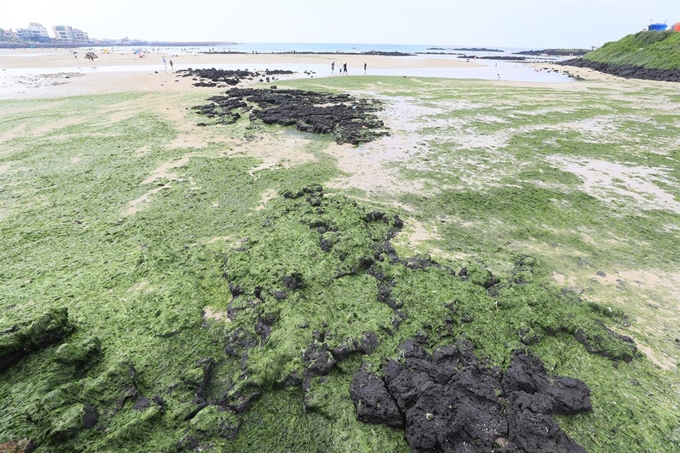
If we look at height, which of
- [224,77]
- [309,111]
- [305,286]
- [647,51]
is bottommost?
[305,286]

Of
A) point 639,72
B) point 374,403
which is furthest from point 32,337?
point 639,72

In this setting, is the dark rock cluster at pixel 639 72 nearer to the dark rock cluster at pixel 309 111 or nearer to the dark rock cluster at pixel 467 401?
the dark rock cluster at pixel 309 111

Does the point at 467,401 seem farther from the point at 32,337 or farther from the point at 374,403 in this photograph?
the point at 32,337

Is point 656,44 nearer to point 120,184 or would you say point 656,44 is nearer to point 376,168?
point 376,168

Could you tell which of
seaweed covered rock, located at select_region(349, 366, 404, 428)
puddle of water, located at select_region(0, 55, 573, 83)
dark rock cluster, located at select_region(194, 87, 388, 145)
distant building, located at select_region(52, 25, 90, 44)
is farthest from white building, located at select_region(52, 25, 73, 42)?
seaweed covered rock, located at select_region(349, 366, 404, 428)

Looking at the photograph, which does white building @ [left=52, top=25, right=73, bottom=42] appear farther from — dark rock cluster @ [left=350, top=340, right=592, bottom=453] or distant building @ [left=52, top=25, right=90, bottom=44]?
dark rock cluster @ [left=350, top=340, right=592, bottom=453]

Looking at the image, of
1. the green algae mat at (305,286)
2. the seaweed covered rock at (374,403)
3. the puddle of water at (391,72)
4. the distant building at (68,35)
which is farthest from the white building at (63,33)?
the seaweed covered rock at (374,403)
